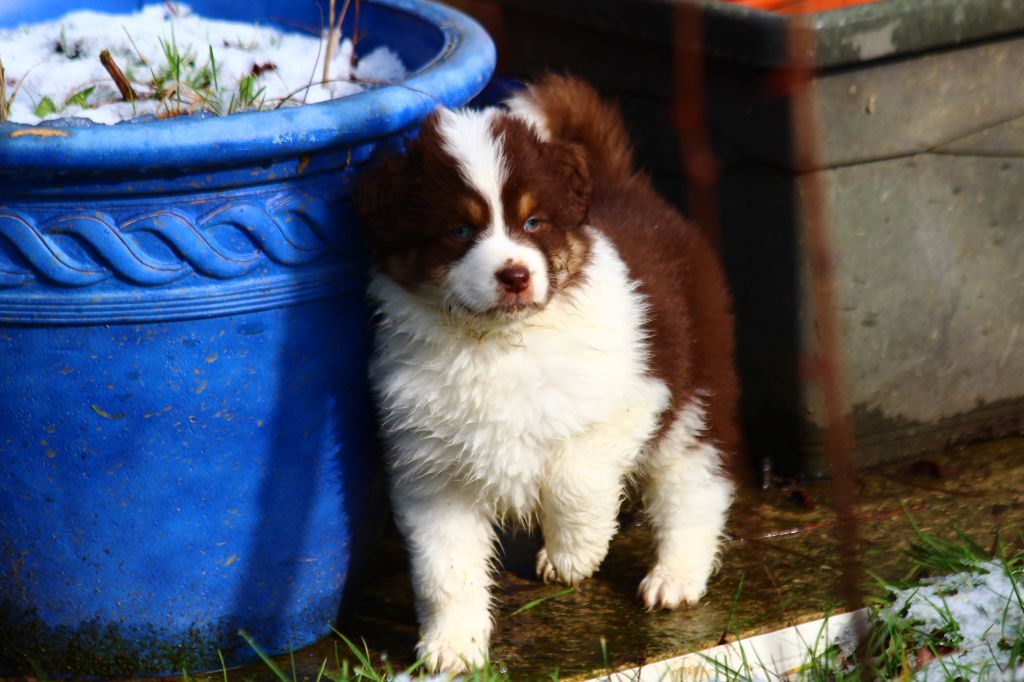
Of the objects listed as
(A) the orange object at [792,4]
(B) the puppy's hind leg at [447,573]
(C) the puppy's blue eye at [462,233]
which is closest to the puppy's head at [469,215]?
(C) the puppy's blue eye at [462,233]

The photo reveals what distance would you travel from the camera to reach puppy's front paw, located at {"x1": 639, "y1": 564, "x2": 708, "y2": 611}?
2936 millimetres

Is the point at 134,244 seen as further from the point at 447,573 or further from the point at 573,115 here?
the point at 573,115

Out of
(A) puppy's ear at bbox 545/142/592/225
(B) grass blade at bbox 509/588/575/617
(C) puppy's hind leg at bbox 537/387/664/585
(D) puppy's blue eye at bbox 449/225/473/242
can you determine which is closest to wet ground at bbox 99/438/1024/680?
(B) grass blade at bbox 509/588/575/617

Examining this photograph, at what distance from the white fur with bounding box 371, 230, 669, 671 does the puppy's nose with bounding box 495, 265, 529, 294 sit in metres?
0.16

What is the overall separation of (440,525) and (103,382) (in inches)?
30.6

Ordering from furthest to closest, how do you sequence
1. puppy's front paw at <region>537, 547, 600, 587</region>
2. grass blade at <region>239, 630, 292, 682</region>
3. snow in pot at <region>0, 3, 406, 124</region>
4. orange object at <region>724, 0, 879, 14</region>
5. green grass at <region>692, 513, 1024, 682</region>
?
orange object at <region>724, 0, 879, 14</region>, puppy's front paw at <region>537, 547, 600, 587</region>, snow in pot at <region>0, 3, 406, 124</region>, grass blade at <region>239, 630, 292, 682</region>, green grass at <region>692, 513, 1024, 682</region>

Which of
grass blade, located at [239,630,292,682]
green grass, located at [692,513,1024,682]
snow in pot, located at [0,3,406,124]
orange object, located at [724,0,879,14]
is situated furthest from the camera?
orange object, located at [724,0,879,14]

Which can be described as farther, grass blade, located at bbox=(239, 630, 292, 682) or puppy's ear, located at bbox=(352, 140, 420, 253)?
grass blade, located at bbox=(239, 630, 292, 682)

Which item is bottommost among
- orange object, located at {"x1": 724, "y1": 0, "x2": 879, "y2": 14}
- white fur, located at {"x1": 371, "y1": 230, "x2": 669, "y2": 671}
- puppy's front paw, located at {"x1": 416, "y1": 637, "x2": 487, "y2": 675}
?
puppy's front paw, located at {"x1": 416, "y1": 637, "x2": 487, "y2": 675}

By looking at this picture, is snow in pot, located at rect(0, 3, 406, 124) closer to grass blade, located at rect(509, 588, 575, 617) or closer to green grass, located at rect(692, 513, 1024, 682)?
grass blade, located at rect(509, 588, 575, 617)

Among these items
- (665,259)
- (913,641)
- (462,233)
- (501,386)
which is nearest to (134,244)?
(462,233)

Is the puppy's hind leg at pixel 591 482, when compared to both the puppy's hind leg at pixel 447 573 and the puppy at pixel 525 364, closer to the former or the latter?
the puppy at pixel 525 364

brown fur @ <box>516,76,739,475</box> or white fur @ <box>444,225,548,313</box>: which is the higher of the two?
white fur @ <box>444,225,548,313</box>

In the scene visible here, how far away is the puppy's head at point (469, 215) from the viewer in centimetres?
248
